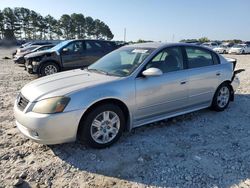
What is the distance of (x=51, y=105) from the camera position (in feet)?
11.6

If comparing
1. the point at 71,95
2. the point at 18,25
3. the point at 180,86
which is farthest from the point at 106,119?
the point at 18,25

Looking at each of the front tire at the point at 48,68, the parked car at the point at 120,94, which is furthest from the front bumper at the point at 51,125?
the front tire at the point at 48,68

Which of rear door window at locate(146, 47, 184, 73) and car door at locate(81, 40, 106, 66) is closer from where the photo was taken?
rear door window at locate(146, 47, 184, 73)

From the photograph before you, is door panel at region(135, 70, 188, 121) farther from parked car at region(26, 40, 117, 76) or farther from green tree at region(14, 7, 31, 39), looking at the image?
green tree at region(14, 7, 31, 39)

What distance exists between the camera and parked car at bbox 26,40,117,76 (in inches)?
405

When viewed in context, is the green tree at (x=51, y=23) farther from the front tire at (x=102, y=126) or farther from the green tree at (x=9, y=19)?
the front tire at (x=102, y=126)

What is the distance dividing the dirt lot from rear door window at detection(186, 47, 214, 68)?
3.75 feet

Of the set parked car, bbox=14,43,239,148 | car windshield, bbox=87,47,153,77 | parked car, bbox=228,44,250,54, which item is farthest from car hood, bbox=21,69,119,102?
parked car, bbox=228,44,250,54

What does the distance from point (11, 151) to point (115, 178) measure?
169cm

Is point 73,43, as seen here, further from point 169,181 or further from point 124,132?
point 169,181

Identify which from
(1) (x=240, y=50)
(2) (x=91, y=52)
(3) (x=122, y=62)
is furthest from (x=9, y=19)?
(3) (x=122, y=62)

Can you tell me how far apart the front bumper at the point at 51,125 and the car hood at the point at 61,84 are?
0.29 m

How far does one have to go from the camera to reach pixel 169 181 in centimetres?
318

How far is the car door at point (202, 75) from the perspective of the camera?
4.98m
